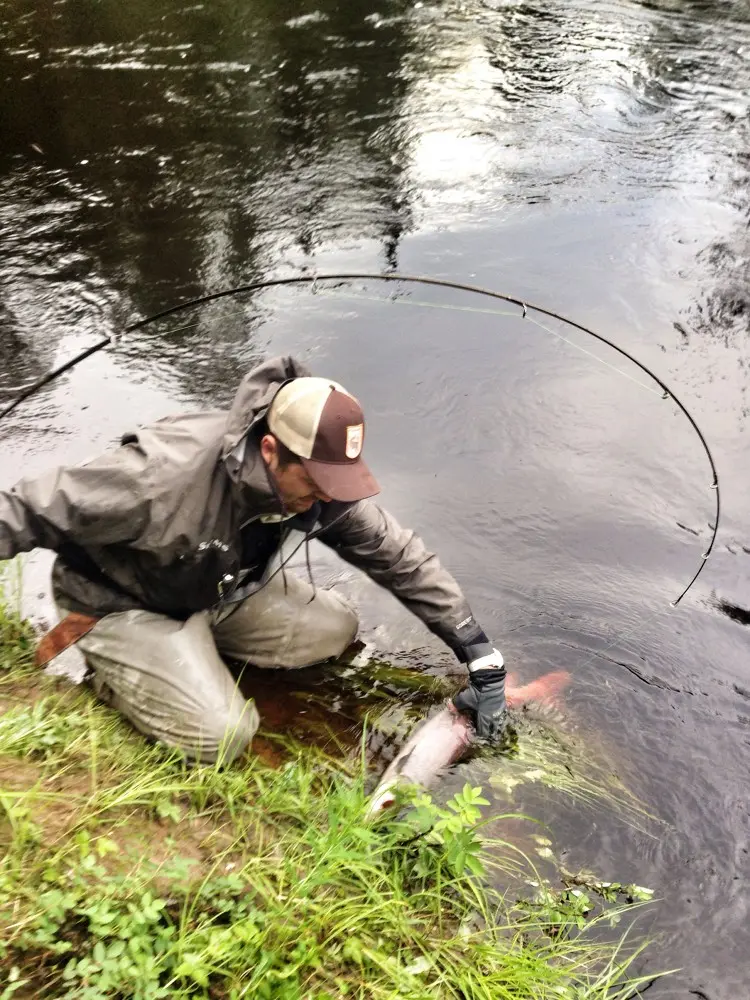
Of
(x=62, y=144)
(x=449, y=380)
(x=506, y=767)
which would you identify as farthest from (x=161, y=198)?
(x=506, y=767)

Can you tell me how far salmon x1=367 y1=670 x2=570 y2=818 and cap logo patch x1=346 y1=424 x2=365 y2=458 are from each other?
1.31 metres

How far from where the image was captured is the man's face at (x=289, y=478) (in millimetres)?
2793

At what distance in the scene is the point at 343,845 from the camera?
272cm

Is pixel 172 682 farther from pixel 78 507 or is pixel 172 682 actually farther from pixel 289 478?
pixel 289 478

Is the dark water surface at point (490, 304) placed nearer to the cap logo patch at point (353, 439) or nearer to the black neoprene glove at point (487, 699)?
the black neoprene glove at point (487, 699)

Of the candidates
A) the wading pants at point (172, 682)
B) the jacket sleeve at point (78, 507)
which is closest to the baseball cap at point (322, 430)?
the jacket sleeve at point (78, 507)

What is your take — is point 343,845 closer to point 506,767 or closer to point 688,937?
point 506,767

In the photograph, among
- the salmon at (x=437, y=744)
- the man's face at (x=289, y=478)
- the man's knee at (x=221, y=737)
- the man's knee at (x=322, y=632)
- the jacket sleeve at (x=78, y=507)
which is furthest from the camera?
the man's knee at (x=322, y=632)

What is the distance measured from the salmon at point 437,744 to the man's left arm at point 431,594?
0.31ft

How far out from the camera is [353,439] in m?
2.78

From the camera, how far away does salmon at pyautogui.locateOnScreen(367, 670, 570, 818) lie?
3.28 m

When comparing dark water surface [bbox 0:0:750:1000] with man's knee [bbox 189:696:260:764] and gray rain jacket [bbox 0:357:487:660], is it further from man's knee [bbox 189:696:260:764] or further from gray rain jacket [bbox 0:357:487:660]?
man's knee [bbox 189:696:260:764]

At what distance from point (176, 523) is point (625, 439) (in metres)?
3.48

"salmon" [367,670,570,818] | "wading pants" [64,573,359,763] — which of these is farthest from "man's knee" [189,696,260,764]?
"salmon" [367,670,570,818]
